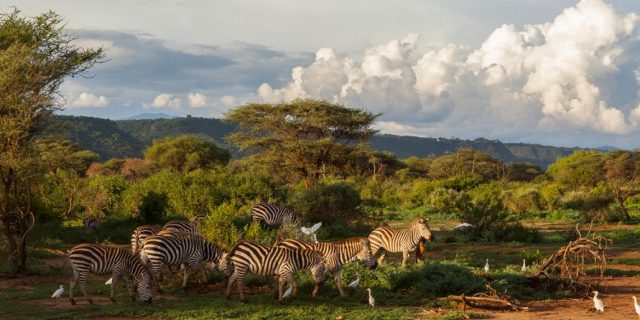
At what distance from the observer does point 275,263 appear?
1169cm

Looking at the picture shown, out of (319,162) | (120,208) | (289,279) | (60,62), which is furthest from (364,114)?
(289,279)

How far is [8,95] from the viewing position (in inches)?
637

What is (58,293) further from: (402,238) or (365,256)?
(402,238)

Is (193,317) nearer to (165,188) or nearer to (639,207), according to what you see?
(165,188)

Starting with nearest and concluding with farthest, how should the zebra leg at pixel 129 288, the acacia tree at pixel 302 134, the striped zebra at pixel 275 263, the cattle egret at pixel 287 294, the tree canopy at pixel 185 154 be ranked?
1. the cattle egret at pixel 287 294
2. the striped zebra at pixel 275 263
3. the zebra leg at pixel 129 288
4. the acacia tree at pixel 302 134
5. the tree canopy at pixel 185 154

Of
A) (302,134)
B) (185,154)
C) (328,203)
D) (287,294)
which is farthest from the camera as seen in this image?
(185,154)

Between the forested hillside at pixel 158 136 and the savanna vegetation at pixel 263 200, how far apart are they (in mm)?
2387

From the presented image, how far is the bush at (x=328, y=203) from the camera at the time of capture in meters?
22.5

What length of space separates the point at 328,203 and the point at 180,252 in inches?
410

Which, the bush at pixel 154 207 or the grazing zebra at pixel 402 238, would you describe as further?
the bush at pixel 154 207

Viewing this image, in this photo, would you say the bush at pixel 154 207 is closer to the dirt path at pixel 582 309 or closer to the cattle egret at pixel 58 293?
the cattle egret at pixel 58 293

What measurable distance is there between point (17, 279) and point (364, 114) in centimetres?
2579

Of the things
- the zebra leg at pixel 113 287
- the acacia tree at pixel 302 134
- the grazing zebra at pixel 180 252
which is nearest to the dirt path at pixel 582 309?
the grazing zebra at pixel 180 252

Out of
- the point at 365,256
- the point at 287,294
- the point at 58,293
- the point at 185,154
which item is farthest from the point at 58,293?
the point at 185,154
